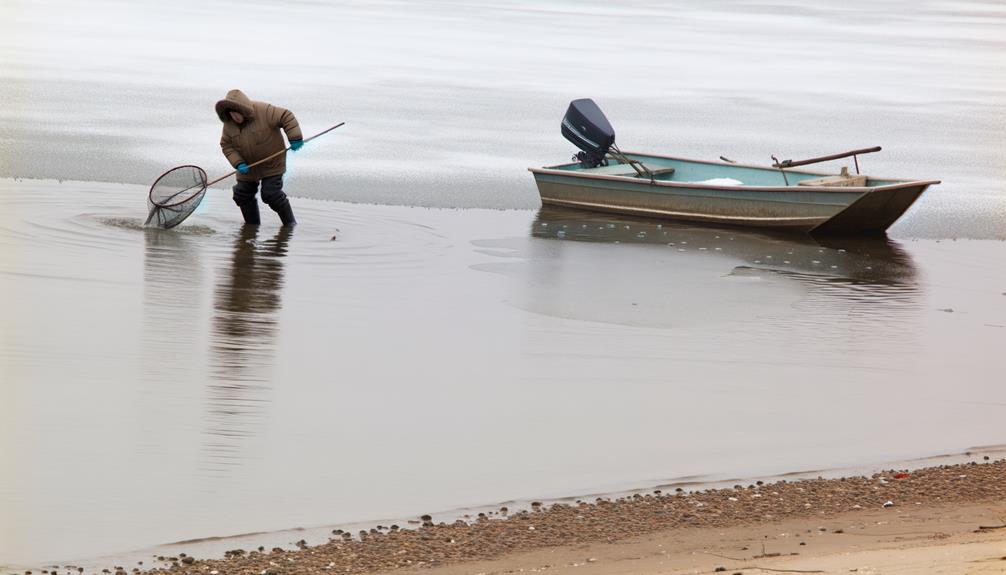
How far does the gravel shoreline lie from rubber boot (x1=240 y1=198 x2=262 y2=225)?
26.8 ft

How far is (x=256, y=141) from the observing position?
14.5 metres

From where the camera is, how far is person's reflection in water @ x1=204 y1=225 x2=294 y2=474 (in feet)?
27.3

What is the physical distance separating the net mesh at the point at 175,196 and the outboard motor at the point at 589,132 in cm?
540

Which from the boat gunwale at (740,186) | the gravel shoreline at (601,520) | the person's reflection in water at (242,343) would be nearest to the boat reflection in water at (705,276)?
the boat gunwale at (740,186)

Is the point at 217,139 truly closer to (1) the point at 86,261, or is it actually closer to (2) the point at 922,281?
(1) the point at 86,261

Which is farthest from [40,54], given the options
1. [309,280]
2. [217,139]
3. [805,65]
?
[309,280]

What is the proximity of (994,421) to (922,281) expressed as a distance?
491 centimetres

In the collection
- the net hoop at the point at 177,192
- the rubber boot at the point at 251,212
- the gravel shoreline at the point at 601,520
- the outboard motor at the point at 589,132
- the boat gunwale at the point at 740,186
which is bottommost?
the gravel shoreline at the point at 601,520

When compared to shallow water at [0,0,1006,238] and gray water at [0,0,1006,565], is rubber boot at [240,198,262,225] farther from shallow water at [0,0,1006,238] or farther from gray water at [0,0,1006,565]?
shallow water at [0,0,1006,238]

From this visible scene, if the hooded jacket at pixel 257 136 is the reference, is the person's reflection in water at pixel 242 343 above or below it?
below

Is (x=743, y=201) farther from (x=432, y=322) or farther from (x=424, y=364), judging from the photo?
(x=424, y=364)

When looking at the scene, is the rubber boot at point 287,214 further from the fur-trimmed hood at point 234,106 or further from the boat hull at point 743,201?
the boat hull at point 743,201

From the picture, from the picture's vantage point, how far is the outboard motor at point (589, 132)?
18141 millimetres

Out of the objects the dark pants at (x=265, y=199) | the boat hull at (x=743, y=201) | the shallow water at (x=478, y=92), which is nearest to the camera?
the dark pants at (x=265, y=199)
